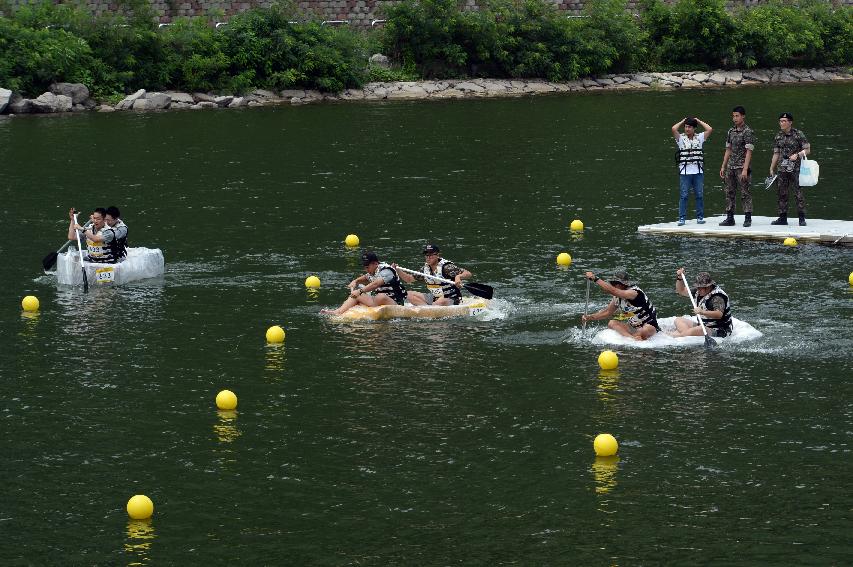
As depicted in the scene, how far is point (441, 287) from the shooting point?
28000mm

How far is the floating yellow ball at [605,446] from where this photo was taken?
64.8 ft

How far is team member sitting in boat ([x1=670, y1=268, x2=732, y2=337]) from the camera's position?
24.7m

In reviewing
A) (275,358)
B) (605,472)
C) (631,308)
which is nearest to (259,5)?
(275,358)

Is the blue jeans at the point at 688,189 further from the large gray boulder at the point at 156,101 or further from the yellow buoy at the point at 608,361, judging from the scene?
the large gray boulder at the point at 156,101

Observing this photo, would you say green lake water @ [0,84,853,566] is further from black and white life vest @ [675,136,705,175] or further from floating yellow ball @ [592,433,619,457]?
black and white life vest @ [675,136,705,175]

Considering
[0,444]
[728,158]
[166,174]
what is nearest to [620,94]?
[166,174]

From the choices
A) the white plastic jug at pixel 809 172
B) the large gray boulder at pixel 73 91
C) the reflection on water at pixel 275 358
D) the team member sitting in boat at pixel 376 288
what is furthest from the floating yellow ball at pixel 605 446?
the large gray boulder at pixel 73 91

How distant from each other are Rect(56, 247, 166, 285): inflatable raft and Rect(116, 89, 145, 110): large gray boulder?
39.8 metres

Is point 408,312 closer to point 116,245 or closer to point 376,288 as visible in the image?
point 376,288

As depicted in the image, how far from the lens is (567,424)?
69.8 ft

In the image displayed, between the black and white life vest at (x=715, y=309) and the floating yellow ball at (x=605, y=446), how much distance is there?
5623mm

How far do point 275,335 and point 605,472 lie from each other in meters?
8.62

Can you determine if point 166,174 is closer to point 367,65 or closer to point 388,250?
point 388,250

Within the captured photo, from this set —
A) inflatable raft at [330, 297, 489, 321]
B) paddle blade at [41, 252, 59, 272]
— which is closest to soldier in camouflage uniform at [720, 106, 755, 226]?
inflatable raft at [330, 297, 489, 321]
